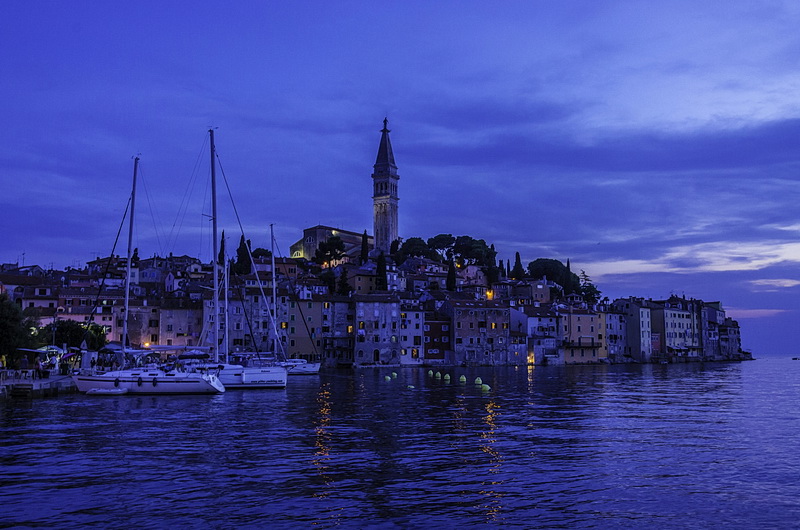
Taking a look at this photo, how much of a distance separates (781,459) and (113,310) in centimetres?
7670

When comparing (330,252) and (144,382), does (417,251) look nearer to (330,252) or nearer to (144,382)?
(330,252)

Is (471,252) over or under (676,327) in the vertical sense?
over

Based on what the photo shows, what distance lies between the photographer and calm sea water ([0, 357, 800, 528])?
45.4ft

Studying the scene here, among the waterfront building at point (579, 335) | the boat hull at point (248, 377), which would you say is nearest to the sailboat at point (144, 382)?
the boat hull at point (248, 377)

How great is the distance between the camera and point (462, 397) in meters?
43.0

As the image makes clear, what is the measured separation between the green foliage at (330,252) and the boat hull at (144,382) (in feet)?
349

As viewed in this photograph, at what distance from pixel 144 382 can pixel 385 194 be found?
150337mm

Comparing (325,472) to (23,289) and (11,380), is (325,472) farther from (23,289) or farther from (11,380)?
(23,289)

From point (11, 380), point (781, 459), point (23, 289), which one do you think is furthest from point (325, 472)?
point (23, 289)

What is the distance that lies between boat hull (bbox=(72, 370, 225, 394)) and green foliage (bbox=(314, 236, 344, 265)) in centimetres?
10652

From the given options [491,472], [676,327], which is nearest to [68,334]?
[491,472]

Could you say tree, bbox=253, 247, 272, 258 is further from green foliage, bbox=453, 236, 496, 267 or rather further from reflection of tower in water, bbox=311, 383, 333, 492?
reflection of tower in water, bbox=311, 383, 333, 492

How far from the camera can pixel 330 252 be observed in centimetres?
14862

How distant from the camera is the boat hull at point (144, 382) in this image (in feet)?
133
